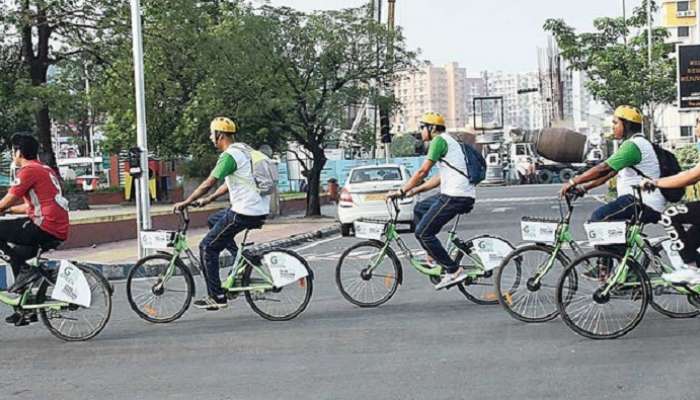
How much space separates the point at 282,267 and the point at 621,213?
3.07m

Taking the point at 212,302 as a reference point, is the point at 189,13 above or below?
above

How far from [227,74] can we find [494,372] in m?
19.9

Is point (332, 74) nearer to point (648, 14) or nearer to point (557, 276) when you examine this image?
point (648, 14)

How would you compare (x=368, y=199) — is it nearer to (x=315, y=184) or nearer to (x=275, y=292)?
(x=315, y=184)

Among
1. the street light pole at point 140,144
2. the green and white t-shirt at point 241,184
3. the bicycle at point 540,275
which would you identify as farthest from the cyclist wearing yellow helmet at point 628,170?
the street light pole at point 140,144

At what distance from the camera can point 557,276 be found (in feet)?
28.0

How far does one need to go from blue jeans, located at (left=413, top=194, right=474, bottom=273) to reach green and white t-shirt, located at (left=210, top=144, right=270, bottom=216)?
61.0 inches

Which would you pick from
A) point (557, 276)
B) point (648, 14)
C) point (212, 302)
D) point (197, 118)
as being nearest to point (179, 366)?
point (212, 302)

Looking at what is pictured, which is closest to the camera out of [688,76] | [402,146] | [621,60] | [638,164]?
[638,164]

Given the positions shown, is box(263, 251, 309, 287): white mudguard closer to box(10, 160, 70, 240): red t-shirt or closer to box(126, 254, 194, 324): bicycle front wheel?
box(126, 254, 194, 324): bicycle front wheel

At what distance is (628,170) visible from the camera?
8773 millimetres

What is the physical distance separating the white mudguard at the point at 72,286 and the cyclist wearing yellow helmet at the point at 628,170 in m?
4.09

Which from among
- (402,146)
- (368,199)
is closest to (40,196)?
(368,199)

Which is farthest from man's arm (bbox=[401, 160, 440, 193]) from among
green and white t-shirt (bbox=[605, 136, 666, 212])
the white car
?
the white car
